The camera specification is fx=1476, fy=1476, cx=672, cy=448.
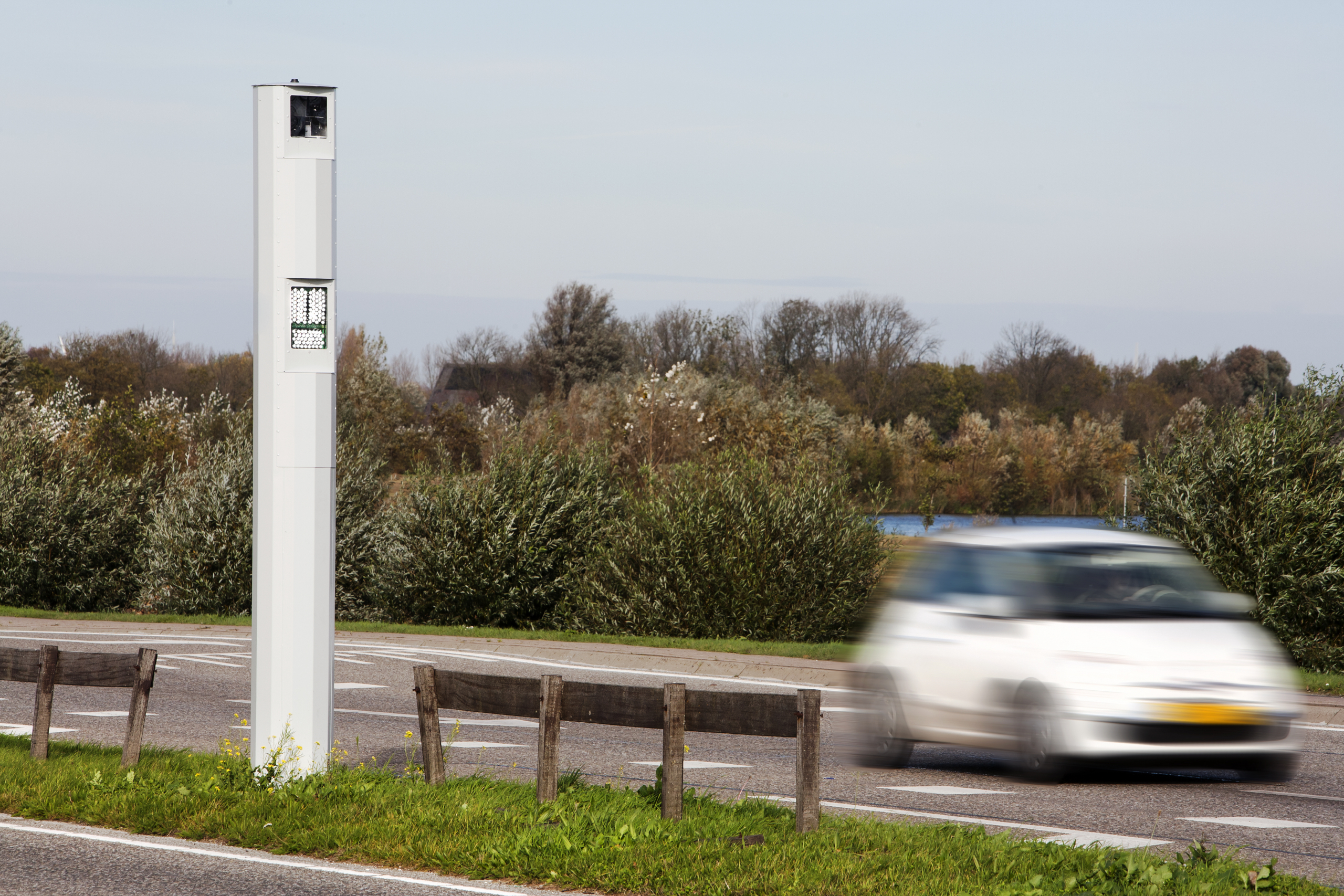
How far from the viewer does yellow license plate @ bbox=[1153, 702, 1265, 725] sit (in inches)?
364

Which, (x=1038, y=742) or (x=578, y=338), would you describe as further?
(x=578, y=338)

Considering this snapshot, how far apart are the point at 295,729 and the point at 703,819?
2.45m

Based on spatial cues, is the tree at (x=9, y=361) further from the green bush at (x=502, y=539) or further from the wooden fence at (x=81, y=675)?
the wooden fence at (x=81, y=675)

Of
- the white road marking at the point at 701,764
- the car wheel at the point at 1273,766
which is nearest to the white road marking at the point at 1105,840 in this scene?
the car wheel at the point at 1273,766

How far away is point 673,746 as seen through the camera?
7301mm

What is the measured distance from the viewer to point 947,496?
67188mm

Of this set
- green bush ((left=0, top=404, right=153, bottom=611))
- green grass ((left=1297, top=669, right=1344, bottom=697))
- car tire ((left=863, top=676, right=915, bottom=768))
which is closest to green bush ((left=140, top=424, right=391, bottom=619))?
green bush ((left=0, top=404, right=153, bottom=611))

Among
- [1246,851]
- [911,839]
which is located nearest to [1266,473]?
[1246,851]

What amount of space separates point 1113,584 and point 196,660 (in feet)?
42.2

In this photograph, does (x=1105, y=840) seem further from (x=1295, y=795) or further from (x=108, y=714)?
(x=108, y=714)

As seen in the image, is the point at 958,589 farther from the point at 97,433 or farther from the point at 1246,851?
the point at 97,433

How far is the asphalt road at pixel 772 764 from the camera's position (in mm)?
8227

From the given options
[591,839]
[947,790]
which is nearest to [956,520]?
[947,790]

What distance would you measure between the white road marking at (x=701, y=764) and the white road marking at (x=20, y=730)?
4.97 m
